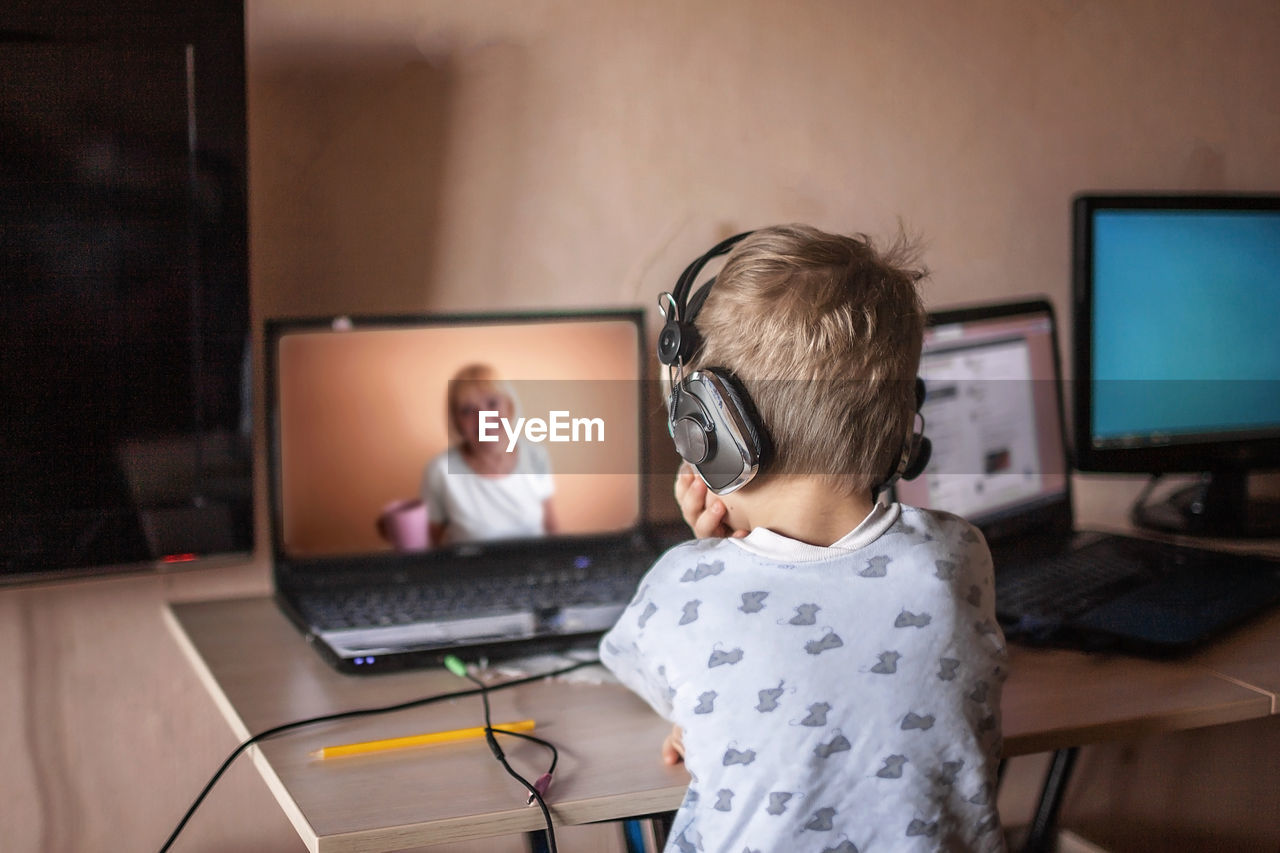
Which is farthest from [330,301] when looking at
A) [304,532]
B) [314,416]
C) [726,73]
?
[726,73]

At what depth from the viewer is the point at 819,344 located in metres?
0.85

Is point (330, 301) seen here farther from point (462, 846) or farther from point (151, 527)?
point (462, 846)

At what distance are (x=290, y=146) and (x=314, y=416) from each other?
316mm

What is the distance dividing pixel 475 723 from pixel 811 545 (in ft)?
1.09

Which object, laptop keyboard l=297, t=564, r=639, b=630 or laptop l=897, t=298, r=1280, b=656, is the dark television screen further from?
laptop l=897, t=298, r=1280, b=656

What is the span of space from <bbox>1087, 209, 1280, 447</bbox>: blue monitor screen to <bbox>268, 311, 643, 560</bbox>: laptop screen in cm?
68

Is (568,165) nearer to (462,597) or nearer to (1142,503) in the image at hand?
(462,597)

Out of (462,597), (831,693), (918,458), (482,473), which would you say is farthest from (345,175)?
(831,693)

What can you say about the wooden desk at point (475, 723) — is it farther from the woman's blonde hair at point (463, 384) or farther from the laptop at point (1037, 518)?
the woman's blonde hair at point (463, 384)

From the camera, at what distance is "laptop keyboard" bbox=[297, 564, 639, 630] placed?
1.21 metres

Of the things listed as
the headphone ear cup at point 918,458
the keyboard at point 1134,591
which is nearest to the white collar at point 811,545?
the headphone ear cup at point 918,458

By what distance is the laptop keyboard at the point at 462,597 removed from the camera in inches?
47.7

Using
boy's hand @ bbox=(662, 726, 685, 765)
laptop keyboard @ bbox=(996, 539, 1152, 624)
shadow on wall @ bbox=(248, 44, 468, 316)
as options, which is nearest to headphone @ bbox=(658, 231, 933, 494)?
boy's hand @ bbox=(662, 726, 685, 765)

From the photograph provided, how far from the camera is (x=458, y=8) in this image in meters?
1.42
